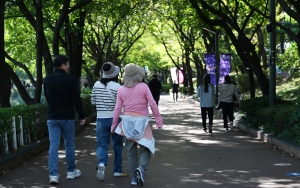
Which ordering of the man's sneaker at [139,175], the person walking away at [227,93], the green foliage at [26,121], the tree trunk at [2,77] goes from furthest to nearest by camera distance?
the person walking away at [227,93] < the tree trunk at [2,77] < the green foliage at [26,121] < the man's sneaker at [139,175]

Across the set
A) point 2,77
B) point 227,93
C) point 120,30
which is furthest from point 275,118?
point 120,30

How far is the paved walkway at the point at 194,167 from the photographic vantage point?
323 inches

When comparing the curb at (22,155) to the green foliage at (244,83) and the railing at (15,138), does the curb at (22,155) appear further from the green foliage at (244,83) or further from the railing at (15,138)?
the green foliage at (244,83)

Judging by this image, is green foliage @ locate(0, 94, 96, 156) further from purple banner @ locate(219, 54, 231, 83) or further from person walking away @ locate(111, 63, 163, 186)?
purple banner @ locate(219, 54, 231, 83)

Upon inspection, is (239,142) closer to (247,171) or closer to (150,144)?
(247,171)

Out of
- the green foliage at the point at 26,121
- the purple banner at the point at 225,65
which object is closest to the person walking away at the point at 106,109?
the green foliage at the point at 26,121

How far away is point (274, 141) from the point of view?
12859 mm

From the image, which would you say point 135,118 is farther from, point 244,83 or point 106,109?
point 244,83

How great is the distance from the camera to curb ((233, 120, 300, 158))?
1095 centimetres

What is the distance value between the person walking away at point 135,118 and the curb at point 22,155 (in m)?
2.45

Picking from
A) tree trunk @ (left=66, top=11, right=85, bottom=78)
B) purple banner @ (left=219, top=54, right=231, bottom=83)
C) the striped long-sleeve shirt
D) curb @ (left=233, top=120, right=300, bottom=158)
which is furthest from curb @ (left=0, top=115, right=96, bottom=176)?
purple banner @ (left=219, top=54, right=231, bottom=83)

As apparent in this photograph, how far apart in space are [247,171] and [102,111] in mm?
2588

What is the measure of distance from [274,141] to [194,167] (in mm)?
3667

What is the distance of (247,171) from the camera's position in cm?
927
